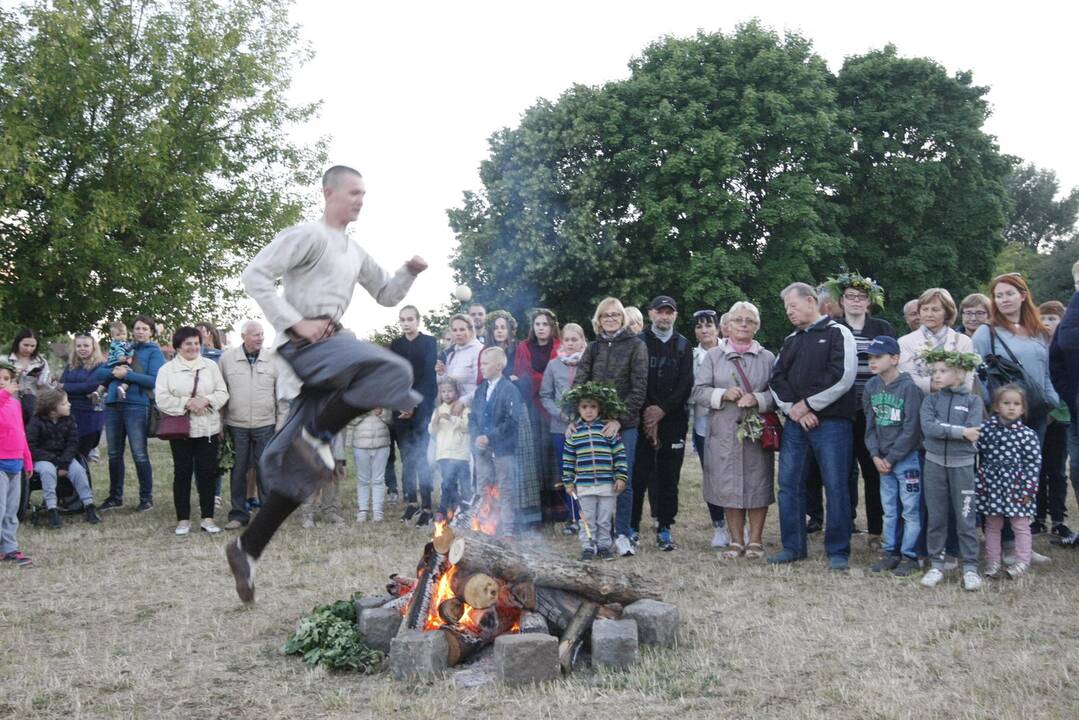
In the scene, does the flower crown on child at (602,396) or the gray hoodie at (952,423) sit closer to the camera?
the gray hoodie at (952,423)

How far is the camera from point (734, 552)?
7.55 m

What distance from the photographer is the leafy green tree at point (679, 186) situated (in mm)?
25000

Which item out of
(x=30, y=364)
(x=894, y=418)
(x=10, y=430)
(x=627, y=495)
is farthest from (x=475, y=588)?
(x=30, y=364)

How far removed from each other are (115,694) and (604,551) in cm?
397

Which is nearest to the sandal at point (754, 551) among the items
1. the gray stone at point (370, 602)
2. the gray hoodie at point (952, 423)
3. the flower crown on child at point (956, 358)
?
the gray hoodie at point (952, 423)

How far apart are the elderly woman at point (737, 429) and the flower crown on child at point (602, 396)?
2.45 feet

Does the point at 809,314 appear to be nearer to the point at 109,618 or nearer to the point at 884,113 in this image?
the point at 109,618

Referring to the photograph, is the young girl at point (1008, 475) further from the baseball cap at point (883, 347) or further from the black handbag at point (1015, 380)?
the baseball cap at point (883, 347)

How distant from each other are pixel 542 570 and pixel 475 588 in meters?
0.41

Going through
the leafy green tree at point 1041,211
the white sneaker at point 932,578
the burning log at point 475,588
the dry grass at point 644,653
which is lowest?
the dry grass at point 644,653

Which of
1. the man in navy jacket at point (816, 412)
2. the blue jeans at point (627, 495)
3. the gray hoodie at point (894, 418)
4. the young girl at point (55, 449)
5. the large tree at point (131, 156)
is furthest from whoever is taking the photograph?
the large tree at point (131, 156)

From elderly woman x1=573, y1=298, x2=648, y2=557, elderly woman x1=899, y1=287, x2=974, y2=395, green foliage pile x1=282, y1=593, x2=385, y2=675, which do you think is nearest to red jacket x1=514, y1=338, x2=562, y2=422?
elderly woman x1=573, y1=298, x2=648, y2=557

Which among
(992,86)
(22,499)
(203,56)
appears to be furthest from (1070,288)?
(22,499)

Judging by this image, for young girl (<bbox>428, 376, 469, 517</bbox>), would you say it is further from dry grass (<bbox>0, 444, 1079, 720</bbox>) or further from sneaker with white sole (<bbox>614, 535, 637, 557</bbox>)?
sneaker with white sole (<bbox>614, 535, 637, 557</bbox>)
